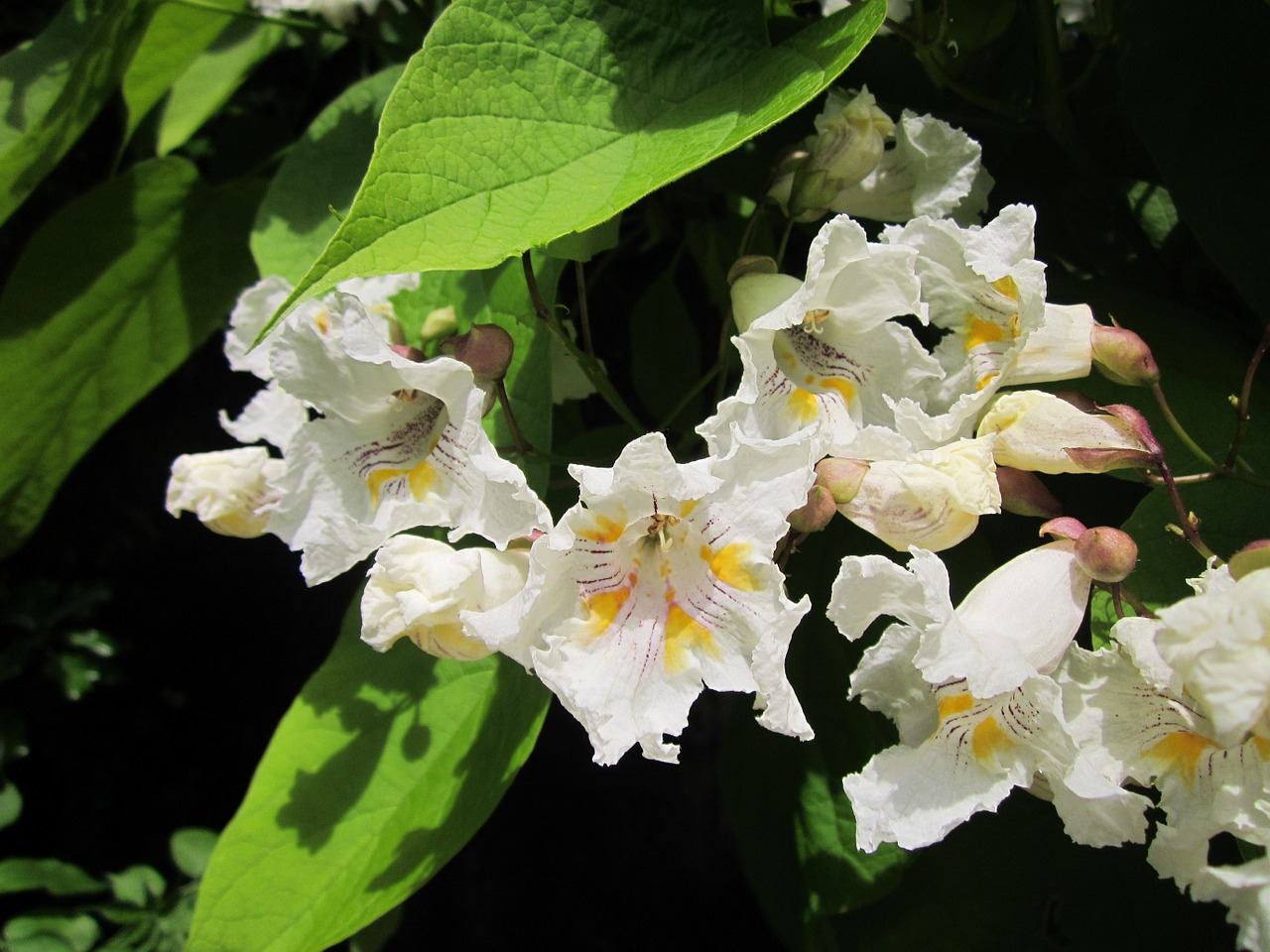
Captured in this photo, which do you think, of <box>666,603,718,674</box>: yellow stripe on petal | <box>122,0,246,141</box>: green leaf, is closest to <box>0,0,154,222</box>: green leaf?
<box>122,0,246,141</box>: green leaf

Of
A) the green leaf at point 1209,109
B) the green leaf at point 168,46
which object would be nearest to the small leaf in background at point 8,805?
the green leaf at point 168,46

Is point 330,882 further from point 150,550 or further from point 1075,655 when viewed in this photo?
point 150,550

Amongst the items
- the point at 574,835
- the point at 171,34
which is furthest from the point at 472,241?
the point at 574,835

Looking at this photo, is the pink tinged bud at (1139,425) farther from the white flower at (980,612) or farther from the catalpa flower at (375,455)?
the catalpa flower at (375,455)

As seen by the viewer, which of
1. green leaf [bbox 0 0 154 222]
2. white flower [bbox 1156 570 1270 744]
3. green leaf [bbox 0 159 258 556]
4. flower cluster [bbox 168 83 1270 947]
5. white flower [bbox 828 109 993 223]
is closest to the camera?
white flower [bbox 1156 570 1270 744]

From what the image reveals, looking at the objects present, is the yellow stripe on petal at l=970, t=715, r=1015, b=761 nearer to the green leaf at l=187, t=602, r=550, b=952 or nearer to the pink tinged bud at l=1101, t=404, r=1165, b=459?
the pink tinged bud at l=1101, t=404, r=1165, b=459

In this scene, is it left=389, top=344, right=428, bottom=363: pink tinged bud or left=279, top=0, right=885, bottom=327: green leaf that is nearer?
left=279, top=0, right=885, bottom=327: green leaf

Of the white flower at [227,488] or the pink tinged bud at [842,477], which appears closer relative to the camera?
the pink tinged bud at [842,477]
